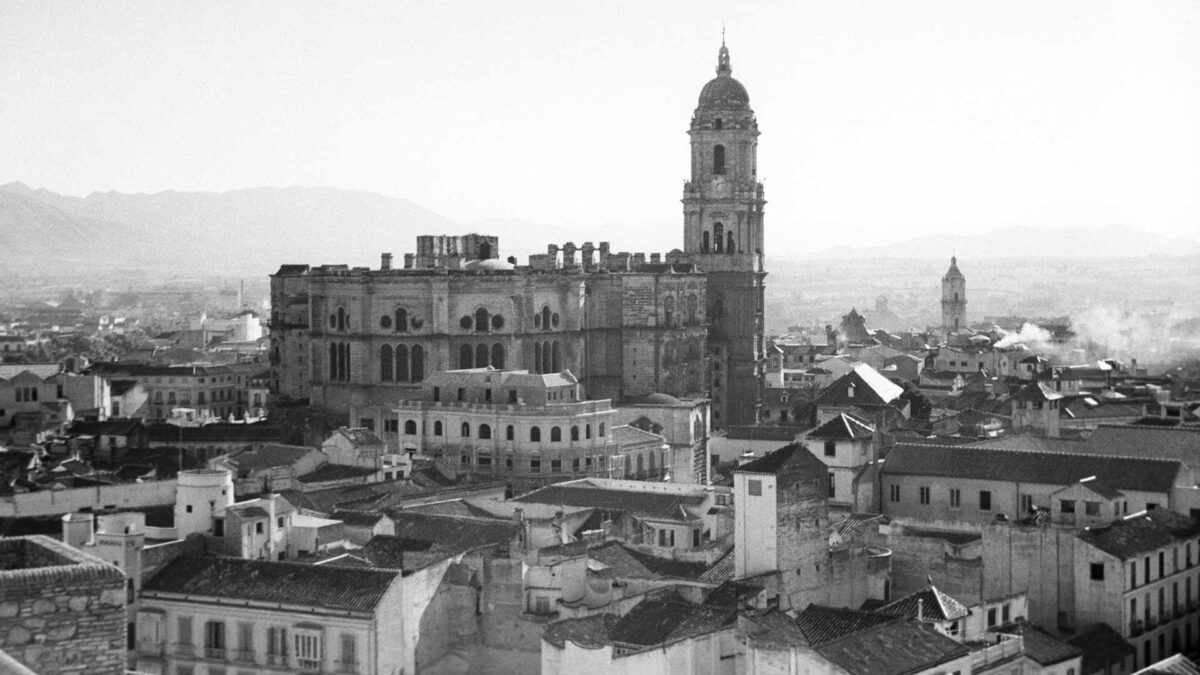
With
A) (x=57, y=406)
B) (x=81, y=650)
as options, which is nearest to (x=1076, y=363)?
(x=57, y=406)

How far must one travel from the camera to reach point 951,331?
598ft

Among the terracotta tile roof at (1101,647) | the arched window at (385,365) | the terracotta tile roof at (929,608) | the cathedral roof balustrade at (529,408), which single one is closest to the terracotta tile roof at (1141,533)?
the terracotta tile roof at (1101,647)

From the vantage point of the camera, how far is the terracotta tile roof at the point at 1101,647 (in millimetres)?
41406

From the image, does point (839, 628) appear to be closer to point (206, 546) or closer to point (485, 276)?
point (206, 546)

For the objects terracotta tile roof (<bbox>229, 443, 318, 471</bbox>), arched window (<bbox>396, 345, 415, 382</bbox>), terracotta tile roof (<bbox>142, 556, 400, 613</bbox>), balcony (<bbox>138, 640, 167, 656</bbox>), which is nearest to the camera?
terracotta tile roof (<bbox>142, 556, 400, 613</bbox>)

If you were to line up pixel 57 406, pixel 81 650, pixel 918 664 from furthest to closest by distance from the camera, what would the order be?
pixel 57 406
pixel 918 664
pixel 81 650

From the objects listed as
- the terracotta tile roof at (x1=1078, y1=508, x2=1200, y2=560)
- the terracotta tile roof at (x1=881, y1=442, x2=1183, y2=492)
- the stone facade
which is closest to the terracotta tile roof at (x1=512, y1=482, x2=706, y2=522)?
the terracotta tile roof at (x1=881, y1=442, x2=1183, y2=492)

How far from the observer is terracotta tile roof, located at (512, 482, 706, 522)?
178 feet

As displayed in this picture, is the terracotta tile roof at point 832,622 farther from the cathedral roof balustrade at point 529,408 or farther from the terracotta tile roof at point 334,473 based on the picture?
the cathedral roof balustrade at point 529,408

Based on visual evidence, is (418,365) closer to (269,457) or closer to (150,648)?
(269,457)

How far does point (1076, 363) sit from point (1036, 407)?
172ft

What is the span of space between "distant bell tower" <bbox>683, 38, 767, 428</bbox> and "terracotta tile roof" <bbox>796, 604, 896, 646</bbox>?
6707cm

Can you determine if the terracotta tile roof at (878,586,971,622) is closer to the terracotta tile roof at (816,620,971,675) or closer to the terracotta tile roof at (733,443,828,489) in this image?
the terracotta tile roof at (816,620,971,675)

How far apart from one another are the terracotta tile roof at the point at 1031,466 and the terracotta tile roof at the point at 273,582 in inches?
719
